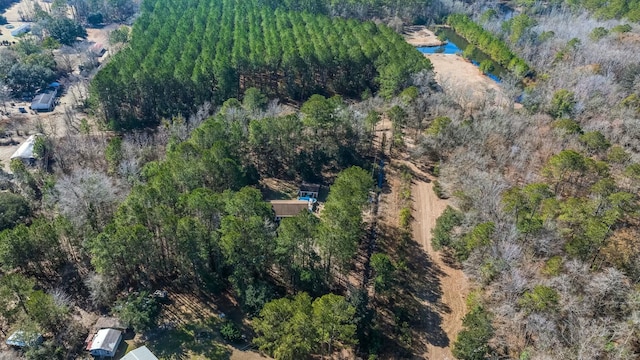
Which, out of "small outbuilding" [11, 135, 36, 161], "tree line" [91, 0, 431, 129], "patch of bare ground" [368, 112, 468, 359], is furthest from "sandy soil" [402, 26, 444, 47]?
"small outbuilding" [11, 135, 36, 161]

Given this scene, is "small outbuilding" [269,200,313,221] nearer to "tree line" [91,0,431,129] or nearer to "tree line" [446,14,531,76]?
"tree line" [91,0,431,129]

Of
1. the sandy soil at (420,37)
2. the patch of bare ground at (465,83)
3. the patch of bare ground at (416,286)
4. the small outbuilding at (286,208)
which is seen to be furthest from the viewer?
the sandy soil at (420,37)

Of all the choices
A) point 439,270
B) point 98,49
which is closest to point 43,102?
point 98,49

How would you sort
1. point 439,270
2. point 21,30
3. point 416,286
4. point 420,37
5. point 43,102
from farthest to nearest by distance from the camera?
point 420,37 < point 21,30 < point 43,102 < point 439,270 < point 416,286

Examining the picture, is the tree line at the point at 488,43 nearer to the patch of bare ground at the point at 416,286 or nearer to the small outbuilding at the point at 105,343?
the patch of bare ground at the point at 416,286

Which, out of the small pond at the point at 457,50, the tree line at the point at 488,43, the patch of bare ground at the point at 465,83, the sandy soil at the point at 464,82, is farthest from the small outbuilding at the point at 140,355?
the small pond at the point at 457,50

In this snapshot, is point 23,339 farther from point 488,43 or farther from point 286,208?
point 488,43

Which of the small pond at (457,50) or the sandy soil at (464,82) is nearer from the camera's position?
the sandy soil at (464,82)
